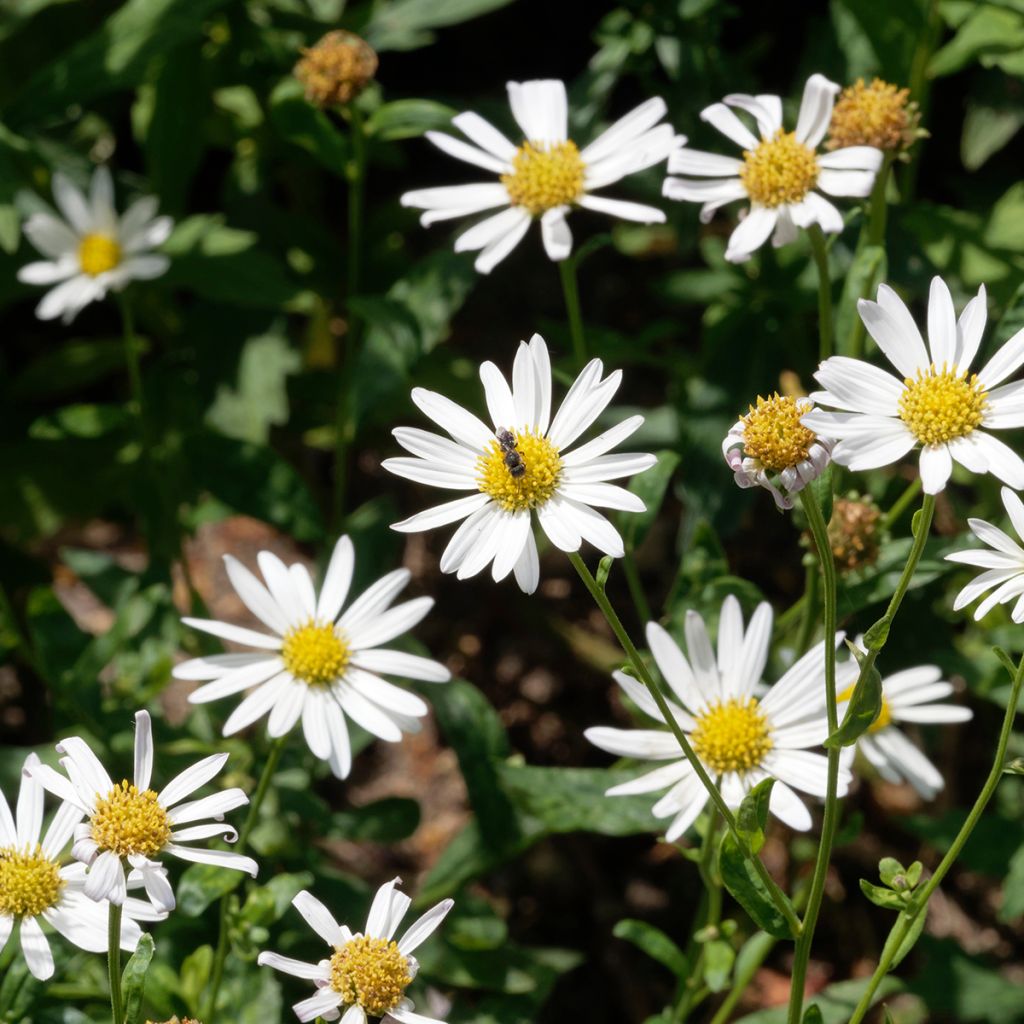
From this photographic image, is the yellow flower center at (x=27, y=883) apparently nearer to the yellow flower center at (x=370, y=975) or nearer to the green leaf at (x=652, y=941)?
the yellow flower center at (x=370, y=975)

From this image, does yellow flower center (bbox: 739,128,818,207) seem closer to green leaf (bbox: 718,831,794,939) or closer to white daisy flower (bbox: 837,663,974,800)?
white daisy flower (bbox: 837,663,974,800)

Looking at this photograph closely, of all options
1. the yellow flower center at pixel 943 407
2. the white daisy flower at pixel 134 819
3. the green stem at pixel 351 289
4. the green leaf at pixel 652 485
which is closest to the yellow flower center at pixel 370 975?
the white daisy flower at pixel 134 819

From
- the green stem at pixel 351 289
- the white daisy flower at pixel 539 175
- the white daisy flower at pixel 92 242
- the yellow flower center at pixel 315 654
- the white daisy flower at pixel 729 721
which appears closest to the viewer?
the white daisy flower at pixel 729 721

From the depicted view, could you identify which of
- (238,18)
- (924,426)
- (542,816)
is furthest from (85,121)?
(924,426)

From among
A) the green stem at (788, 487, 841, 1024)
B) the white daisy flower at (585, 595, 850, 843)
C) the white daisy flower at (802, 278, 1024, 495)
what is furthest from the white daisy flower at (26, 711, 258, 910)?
the white daisy flower at (802, 278, 1024, 495)

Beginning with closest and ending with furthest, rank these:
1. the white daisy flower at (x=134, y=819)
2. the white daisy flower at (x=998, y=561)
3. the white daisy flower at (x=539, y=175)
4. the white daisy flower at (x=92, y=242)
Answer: the white daisy flower at (x=134, y=819)
the white daisy flower at (x=998, y=561)
the white daisy flower at (x=539, y=175)
the white daisy flower at (x=92, y=242)

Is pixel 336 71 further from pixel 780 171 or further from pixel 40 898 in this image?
pixel 40 898

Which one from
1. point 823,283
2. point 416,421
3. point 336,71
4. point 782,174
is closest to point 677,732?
point 823,283
